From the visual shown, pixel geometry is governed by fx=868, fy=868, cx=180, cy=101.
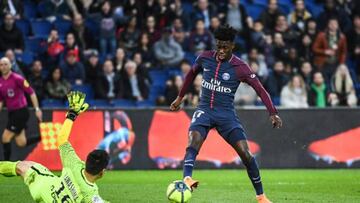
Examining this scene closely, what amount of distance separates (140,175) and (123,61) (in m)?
4.74

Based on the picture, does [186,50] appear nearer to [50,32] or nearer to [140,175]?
[50,32]

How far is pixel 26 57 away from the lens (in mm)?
21219

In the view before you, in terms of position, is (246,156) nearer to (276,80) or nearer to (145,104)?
(145,104)

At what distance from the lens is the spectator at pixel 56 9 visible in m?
22.0

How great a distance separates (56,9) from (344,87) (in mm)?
7473

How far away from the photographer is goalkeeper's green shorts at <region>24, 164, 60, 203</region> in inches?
361

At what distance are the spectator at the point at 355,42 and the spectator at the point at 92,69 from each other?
261 inches

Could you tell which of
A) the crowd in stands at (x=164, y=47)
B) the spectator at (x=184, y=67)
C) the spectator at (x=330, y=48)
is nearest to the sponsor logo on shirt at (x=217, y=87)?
the crowd in stands at (x=164, y=47)

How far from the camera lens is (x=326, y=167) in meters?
18.0

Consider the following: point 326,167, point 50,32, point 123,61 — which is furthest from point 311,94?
point 50,32

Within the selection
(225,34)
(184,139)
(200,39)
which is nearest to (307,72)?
(200,39)

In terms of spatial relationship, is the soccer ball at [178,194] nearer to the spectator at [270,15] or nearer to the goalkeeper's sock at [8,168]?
the goalkeeper's sock at [8,168]

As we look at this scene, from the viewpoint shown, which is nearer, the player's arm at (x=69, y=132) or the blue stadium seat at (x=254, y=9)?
the player's arm at (x=69, y=132)

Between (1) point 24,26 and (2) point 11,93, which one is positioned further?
(1) point 24,26
